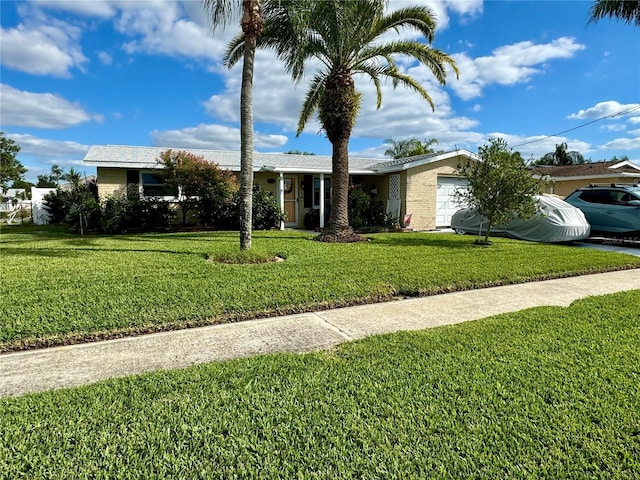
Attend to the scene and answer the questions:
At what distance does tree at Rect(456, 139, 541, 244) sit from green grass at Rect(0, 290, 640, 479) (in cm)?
709

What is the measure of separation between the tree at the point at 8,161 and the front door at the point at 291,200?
30.3 meters

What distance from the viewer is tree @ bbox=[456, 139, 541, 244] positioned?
10.2 m

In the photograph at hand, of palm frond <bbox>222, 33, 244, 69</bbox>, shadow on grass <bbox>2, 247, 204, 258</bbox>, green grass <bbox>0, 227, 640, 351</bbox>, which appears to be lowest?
green grass <bbox>0, 227, 640, 351</bbox>

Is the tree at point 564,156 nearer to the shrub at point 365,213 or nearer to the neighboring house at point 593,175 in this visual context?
the neighboring house at point 593,175

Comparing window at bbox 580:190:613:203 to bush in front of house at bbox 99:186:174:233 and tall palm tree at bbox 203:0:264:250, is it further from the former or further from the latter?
bush in front of house at bbox 99:186:174:233

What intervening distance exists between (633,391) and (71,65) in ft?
53.0

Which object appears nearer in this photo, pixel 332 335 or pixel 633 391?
pixel 633 391

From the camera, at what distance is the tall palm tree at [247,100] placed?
834 centimetres

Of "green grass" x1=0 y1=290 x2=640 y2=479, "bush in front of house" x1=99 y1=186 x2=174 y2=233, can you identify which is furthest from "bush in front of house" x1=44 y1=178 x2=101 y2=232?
"green grass" x1=0 y1=290 x2=640 y2=479

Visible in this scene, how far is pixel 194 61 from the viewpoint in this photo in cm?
1402

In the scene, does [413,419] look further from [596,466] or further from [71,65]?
[71,65]

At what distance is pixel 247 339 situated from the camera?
14.4ft

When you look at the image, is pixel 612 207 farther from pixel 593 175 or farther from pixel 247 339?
pixel 247 339

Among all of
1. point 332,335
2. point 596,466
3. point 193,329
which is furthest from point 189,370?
point 596,466
